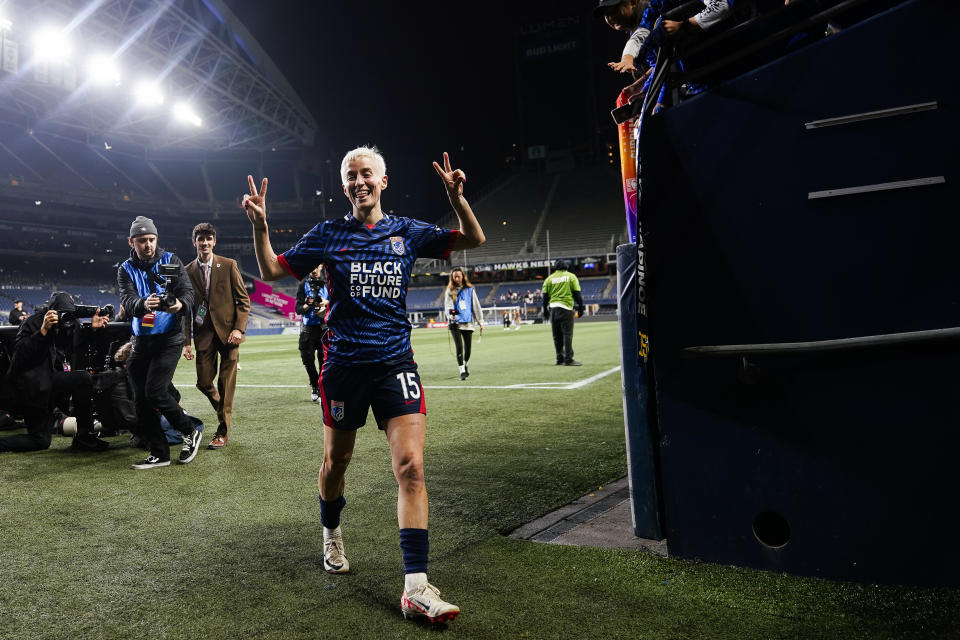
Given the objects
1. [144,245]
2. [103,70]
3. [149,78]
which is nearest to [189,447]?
[144,245]

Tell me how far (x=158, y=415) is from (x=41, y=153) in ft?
169

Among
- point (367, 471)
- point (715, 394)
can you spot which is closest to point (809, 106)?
point (715, 394)

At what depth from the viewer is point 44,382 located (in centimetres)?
A: 597

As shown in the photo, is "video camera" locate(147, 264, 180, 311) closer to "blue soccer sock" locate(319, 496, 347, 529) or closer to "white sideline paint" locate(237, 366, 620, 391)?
"blue soccer sock" locate(319, 496, 347, 529)

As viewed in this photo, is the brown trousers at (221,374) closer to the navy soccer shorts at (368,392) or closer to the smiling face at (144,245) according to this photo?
the smiling face at (144,245)

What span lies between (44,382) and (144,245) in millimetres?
1881

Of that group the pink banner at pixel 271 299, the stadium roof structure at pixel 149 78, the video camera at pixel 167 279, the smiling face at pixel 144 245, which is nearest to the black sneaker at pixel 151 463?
the video camera at pixel 167 279

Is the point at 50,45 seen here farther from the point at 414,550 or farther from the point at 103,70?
the point at 414,550

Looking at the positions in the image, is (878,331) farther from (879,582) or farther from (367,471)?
(367,471)

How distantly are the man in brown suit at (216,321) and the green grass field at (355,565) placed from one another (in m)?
0.69

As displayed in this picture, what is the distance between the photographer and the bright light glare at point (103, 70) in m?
35.8

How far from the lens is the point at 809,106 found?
7.73ft

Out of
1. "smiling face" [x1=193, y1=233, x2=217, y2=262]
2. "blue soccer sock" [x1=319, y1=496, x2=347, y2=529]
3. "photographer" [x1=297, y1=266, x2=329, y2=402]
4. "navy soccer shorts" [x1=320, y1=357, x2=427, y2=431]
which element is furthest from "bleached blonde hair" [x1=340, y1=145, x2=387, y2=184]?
"photographer" [x1=297, y1=266, x2=329, y2=402]

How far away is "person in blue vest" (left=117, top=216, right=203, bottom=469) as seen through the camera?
16.8 ft
